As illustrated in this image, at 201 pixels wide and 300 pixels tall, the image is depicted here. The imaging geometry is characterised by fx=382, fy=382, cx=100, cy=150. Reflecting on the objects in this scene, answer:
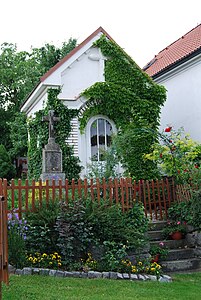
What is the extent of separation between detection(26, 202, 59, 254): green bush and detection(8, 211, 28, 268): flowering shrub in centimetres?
19

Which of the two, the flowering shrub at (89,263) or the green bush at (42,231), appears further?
the green bush at (42,231)

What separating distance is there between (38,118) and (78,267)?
10.3 m

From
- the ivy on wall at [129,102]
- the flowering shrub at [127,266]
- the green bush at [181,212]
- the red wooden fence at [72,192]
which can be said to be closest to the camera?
the flowering shrub at [127,266]

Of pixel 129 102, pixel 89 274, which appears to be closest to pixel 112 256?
pixel 89 274

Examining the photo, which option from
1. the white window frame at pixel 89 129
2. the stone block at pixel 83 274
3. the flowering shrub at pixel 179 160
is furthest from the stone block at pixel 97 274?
the white window frame at pixel 89 129

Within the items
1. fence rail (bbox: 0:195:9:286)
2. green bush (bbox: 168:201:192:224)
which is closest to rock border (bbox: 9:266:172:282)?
green bush (bbox: 168:201:192:224)

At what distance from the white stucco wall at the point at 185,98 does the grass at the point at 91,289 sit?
10635mm

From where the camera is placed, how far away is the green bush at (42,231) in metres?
7.42

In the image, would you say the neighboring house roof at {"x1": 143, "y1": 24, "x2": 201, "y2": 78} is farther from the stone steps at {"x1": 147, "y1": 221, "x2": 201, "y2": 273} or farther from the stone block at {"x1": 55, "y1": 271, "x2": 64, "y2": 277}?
the stone block at {"x1": 55, "y1": 271, "x2": 64, "y2": 277}

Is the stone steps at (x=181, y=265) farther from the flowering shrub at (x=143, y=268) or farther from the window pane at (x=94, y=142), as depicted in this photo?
the window pane at (x=94, y=142)

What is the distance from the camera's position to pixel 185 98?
1731cm

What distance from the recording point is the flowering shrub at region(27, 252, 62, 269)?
23.2 feet

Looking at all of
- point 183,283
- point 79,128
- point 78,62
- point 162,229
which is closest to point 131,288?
point 183,283

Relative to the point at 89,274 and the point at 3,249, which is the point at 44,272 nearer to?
the point at 89,274
